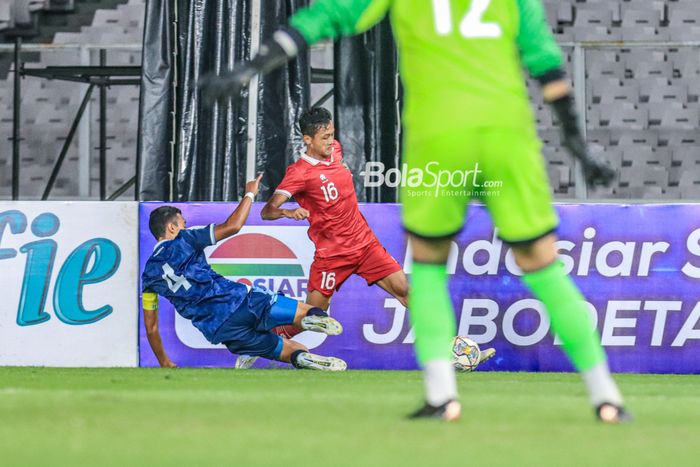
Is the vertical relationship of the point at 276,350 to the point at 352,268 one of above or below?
below

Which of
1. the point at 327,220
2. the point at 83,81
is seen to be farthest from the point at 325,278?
the point at 83,81

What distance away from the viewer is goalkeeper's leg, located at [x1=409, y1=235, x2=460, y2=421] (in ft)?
16.6

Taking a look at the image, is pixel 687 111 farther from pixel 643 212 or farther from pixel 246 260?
pixel 246 260

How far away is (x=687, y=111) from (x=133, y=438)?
1226 cm

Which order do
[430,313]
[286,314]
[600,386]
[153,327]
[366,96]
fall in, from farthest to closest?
1. [366,96]
2. [153,327]
3. [286,314]
4. [430,313]
5. [600,386]

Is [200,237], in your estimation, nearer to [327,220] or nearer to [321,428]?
[327,220]

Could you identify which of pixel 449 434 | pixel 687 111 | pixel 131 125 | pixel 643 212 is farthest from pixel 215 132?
pixel 449 434

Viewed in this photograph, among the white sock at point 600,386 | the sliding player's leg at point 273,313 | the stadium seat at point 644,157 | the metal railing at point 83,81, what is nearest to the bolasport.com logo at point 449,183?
the white sock at point 600,386

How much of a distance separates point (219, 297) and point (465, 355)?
1.92 meters

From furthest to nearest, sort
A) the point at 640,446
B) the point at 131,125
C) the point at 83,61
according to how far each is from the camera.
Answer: the point at 131,125, the point at 83,61, the point at 640,446

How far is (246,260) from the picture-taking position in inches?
424

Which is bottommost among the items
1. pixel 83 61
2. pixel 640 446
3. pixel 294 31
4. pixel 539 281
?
pixel 640 446

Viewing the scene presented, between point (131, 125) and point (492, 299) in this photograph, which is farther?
point (131, 125)

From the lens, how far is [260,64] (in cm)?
519
